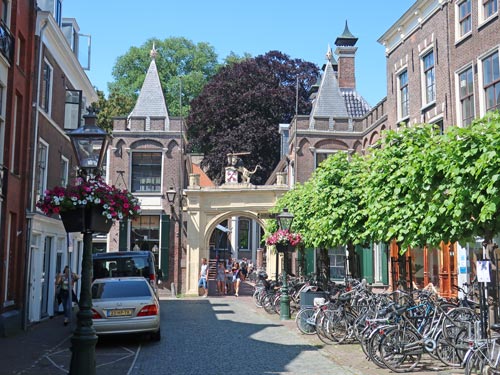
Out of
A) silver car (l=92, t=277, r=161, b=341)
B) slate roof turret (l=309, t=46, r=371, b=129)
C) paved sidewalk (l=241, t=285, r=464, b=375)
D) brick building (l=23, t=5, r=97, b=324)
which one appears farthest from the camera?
slate roof turret (l=309, t=46, r=371, b=129)

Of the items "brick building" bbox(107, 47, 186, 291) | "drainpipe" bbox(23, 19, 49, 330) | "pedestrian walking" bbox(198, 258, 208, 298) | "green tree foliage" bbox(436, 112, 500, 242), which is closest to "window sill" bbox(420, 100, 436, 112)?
"green tree foliage" bbox(436, 112, 500, 242)

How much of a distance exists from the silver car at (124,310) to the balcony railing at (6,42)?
6390mm

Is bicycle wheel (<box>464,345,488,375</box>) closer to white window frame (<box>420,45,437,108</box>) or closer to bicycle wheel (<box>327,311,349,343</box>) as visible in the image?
bicycle wheel (<box>327,311,349,343</box>)

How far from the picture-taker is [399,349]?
9.98 m

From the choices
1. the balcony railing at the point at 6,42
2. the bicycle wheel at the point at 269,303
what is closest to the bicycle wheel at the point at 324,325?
the bicycle wheel at the point at 269,303

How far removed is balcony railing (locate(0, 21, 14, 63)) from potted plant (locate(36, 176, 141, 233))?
295 inches

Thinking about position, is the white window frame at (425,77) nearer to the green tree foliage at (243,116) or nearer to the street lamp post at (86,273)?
the street lamp post at (86,273)

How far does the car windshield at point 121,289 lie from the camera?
1329 cm

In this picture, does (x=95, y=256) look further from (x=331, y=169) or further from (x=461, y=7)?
(x=461, y=7)

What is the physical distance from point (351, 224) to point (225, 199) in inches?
640

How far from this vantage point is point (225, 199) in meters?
30.6

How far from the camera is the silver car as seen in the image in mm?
12664

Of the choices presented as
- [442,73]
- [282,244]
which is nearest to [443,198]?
[282,244]

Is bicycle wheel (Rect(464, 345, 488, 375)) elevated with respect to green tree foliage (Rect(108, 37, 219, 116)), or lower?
lower
